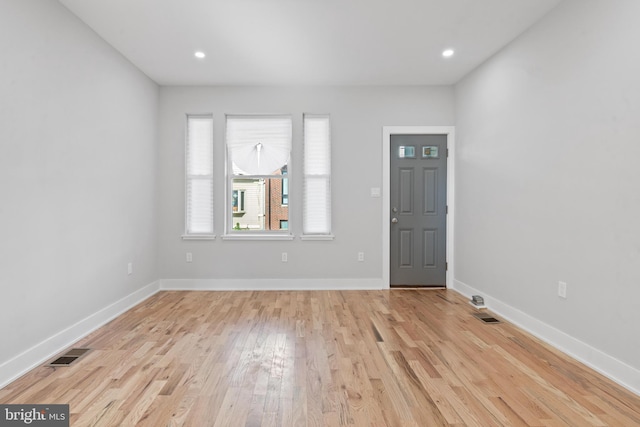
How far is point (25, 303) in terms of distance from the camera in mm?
2303

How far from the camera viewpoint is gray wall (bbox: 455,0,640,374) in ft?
7.04

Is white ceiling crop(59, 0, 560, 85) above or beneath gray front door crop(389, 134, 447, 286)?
above

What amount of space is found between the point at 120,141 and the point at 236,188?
1.52 m

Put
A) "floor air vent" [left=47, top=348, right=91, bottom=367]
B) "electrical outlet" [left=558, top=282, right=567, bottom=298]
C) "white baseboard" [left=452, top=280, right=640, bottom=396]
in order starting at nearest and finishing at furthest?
"white baseboard" [left=452, top=280, right=640, bottom=396] < "floor air vent" [left=47, top=348, right=91, bottom=367] < "electrical outlet" [left=558, top=282, right=567, bottom=298]

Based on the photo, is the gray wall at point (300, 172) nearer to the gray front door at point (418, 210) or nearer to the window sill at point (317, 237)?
the window sill at point (317, 237)

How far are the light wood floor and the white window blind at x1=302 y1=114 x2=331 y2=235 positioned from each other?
149 centimetres

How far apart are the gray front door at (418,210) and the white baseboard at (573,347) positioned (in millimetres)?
989

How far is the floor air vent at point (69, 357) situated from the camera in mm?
2387

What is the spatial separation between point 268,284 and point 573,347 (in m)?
3.33

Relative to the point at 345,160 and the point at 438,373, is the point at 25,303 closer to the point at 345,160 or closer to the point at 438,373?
the point at 438,373

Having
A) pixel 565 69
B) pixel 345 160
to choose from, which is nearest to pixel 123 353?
pixel 345 160

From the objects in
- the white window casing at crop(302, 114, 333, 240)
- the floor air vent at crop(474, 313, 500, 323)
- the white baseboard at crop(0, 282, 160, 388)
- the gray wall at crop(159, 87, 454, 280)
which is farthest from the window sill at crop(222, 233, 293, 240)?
the floor air vent at crop(474, 313, 500, 323)

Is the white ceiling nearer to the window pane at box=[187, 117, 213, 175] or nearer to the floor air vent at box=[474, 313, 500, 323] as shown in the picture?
the window pane at box=[187, 117, 213, 175]

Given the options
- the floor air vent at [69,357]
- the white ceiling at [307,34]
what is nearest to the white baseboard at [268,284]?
the floor air vent at [69,357]
